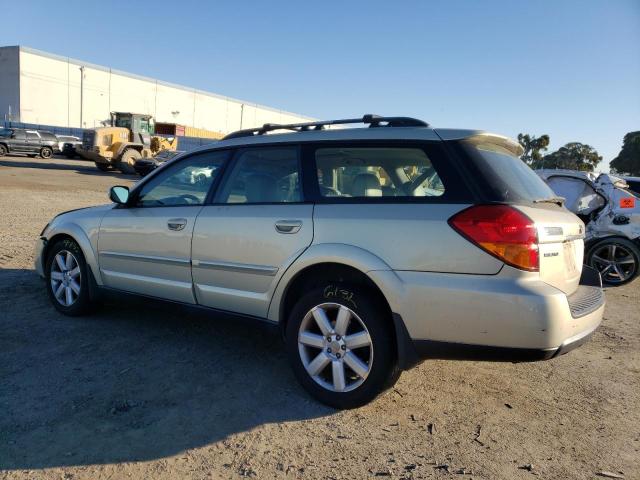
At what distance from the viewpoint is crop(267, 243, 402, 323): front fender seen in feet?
9.57

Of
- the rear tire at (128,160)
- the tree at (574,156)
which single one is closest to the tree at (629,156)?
the tree at (574,156)

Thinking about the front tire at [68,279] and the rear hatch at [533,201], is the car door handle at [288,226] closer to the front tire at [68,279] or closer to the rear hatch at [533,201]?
the rear hatch at [533,201]

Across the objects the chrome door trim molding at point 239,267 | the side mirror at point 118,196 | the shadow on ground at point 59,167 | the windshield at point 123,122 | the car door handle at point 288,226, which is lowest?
the shadow on ground at point 59,167

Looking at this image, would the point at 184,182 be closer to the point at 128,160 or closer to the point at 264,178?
the point at 264,178

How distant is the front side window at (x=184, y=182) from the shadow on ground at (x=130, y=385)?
0.87 metres

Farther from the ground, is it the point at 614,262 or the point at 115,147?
the point at 115,147

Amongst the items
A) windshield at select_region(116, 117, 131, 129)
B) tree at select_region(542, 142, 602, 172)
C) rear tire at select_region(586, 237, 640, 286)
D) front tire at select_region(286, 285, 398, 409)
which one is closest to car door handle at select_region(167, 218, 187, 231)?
front tire at select_region(286, 285, 398, 409)

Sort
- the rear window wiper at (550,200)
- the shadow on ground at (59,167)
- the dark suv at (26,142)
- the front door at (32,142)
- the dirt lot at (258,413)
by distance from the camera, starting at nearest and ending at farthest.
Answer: the dirt lot at (258,413) < the rear window wiper at (550,200) < the shadow on ground at (59,167) < the dark suv at (26,142) < the front door at (32,142)

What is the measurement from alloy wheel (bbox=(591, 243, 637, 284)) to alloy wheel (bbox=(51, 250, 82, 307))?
22.3 ft

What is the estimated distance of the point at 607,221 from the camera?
24.1ft

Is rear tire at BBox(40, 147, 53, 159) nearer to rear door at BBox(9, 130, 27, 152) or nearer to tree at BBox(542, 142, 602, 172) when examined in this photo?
rear door at BBox(9, 130, 27, 152)

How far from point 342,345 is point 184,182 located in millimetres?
2010

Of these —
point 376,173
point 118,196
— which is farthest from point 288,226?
point 118,196

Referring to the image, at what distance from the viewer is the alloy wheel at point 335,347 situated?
3057mm
